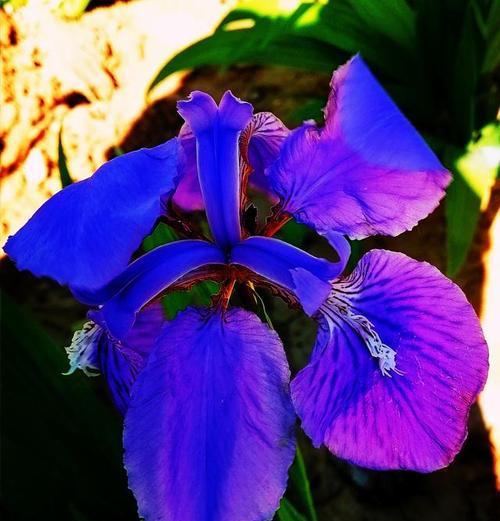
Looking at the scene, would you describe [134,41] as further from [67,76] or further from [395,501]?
[395,501]

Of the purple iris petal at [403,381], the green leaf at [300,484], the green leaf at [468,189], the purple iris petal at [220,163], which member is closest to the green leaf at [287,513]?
the green leaf at [300,484]

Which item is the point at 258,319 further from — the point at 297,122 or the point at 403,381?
the point at 297,122

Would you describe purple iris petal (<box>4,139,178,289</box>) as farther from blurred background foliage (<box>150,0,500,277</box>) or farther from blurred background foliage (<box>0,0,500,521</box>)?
blurred background foliage (<box>150,0,500,277</box>)

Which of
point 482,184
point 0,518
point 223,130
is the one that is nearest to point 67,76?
point 482,184

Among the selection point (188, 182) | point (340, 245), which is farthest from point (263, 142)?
point (340, 245)

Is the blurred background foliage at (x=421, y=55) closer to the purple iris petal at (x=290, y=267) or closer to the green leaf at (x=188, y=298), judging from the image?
the green leaf at (x=188, y=298)

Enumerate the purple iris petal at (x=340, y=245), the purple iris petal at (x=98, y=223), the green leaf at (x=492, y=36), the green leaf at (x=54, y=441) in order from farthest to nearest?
the green leaf at (x=492, y=36) < the green leaf at (x=54, y=441) < the purple iris petal at (x=340, y=245) < the purple iris petal at (x=98, y=223)

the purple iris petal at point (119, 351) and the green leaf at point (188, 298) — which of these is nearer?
the purple iris petal at point (119, 351)
